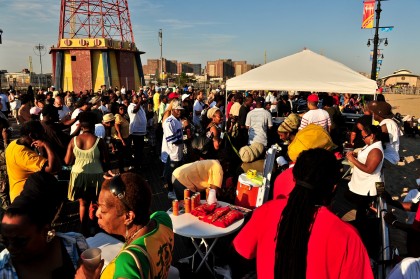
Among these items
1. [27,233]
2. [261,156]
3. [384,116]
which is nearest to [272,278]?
[27,233]

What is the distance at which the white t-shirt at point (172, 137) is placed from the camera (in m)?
6.21

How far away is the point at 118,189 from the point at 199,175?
2.85 metres

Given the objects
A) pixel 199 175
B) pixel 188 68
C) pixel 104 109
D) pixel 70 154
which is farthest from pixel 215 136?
pixel 188 68

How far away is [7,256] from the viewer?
5.82 feet

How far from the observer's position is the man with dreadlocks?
1645 mm

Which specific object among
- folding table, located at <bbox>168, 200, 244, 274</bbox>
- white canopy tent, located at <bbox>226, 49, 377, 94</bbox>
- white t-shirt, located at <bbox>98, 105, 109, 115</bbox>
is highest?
white canopy tent, located at <bbox>226, 49, 377, 94</bbox>

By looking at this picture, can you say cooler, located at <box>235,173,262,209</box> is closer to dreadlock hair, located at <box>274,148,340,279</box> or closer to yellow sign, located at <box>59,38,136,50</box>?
dreadlock hair, located at <box>274,148,340,279</box>

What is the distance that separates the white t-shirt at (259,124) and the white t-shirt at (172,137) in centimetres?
223

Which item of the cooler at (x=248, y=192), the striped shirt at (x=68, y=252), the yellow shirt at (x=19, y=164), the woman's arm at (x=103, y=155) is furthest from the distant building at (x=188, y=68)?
the striped shirt at (x=68, y=252)

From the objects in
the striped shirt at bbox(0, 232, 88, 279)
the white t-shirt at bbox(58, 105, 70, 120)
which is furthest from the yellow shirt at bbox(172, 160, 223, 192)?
the white t-shirt at bbox(58, 105, 70, 120)

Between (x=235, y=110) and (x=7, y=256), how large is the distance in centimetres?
857

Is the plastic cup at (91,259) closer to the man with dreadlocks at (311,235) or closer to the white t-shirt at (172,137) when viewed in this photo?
the man with dreadlocks at (311,235)

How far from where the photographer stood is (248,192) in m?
4.54

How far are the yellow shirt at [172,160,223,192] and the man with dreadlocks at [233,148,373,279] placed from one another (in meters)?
2.73
